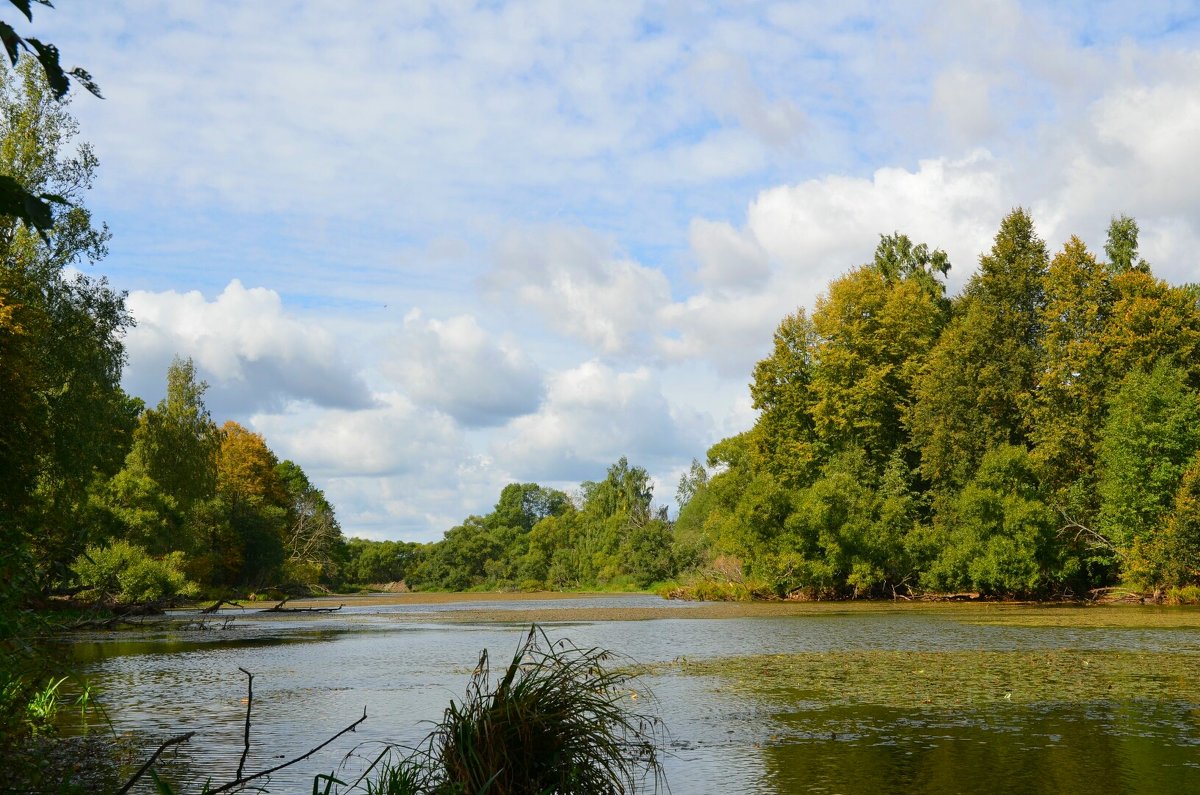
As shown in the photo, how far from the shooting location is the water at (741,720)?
10.9 m

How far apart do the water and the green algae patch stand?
0.62 m

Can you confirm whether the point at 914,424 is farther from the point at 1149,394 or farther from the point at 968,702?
the point at 968,702

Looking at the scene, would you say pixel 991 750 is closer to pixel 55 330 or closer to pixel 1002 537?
pixel 55 330

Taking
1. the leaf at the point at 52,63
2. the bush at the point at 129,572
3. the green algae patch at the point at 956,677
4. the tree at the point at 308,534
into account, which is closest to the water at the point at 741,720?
the green algae patch at the point at 956,677

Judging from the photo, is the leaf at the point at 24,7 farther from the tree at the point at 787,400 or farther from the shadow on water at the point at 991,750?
the tree at the point at 787,400

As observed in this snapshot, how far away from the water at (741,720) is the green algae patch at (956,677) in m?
0.62

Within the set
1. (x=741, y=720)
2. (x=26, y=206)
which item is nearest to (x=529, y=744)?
(x=26, y=206)

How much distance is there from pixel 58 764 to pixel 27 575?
303cm

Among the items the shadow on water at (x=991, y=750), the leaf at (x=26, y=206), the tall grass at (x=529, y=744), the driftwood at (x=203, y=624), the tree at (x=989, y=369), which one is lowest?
the driftwood at (x=203, y=624)

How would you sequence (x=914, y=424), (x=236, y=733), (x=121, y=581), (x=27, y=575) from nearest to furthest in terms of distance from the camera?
(x=27, y=575)
(x=236, y=733)
(x=121, y=581)
(x=914, y=424)

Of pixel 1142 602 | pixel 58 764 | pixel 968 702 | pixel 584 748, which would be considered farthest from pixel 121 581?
pixel 1142 602

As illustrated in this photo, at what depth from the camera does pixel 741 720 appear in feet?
48.1

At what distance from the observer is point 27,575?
374 inches

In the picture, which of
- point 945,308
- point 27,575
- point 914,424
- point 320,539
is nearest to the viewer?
point 27,575
